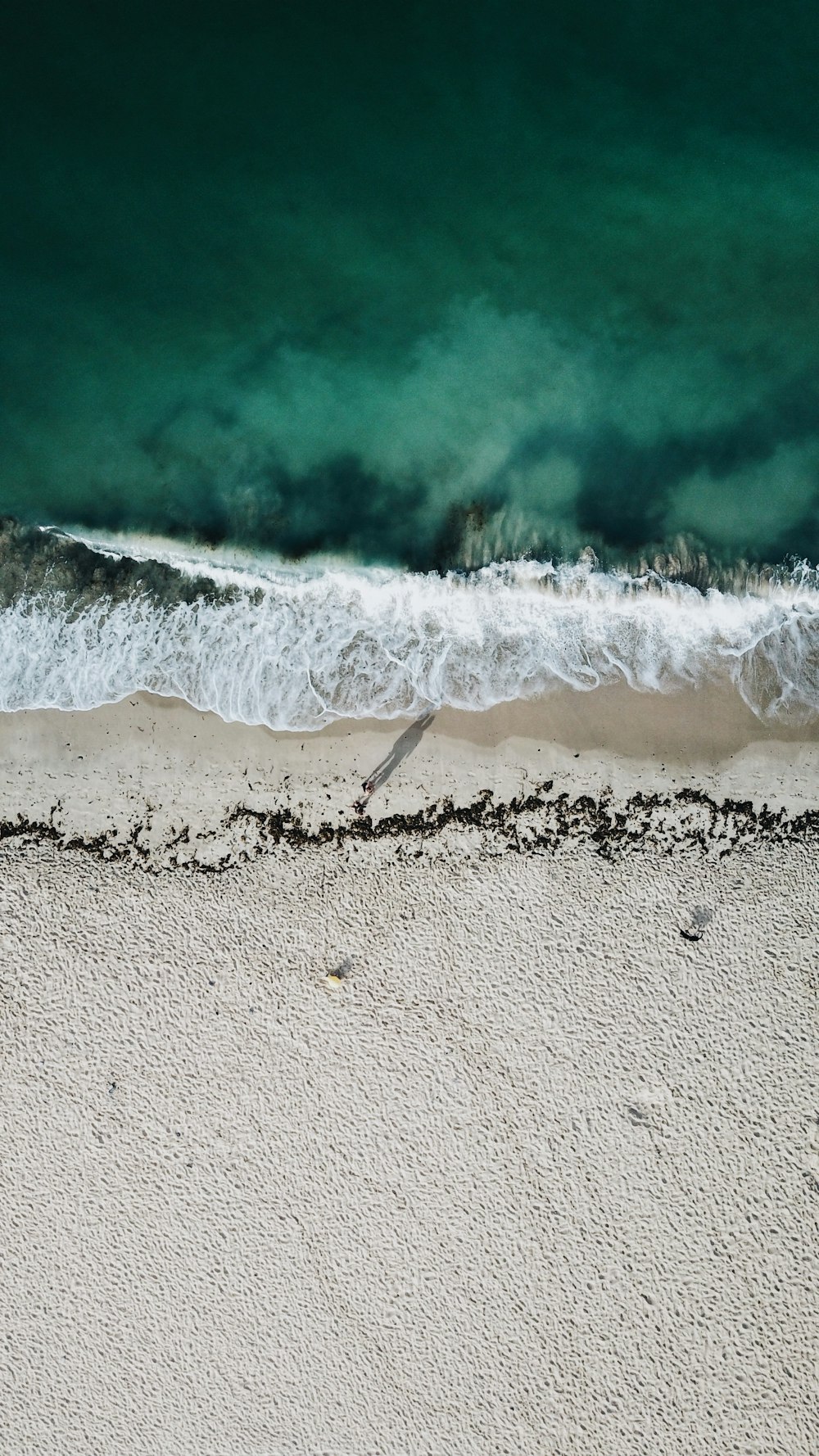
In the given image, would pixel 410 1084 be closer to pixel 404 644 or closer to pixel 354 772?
pixel 354 772

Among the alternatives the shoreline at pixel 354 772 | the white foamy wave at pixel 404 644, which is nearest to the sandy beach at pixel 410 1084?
the shoreline at pixel 354 772

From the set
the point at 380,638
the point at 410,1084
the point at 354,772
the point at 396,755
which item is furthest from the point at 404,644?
the point at 410,1084

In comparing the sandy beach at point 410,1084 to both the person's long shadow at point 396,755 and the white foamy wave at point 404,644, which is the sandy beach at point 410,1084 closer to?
the person's long shadow at point 396,755

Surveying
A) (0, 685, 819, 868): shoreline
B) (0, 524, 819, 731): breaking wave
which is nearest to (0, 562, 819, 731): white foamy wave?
(0, 524, 819, 731): breaking wave

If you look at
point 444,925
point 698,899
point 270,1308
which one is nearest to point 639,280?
point 698,899

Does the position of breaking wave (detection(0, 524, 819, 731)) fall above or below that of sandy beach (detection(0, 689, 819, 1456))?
above

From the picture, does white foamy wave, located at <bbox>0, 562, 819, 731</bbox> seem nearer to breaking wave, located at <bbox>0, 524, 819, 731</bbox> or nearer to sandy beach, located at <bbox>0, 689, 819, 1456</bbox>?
breaking wave, located at <bbox>0, 524, 819, 731</bbox>
